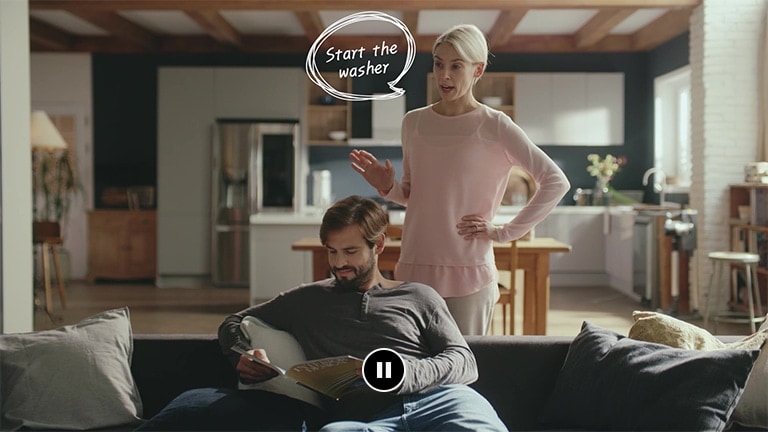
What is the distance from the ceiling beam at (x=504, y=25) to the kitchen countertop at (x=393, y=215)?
1.53 meters

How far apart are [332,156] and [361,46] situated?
22.1 ft

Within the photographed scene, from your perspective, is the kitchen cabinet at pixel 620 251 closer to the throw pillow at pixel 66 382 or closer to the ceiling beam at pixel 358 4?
the ceiling beam at pixel 358 4

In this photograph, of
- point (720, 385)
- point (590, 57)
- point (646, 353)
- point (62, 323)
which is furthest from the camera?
point (590, 57)

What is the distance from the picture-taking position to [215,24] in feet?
23.6

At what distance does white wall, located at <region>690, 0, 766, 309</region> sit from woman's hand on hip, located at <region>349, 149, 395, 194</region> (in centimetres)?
443

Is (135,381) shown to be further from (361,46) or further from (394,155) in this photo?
(394,155)

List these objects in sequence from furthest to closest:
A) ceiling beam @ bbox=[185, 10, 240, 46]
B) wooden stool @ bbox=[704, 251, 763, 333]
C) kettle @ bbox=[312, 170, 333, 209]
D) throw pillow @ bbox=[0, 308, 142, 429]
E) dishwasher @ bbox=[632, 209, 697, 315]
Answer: kettle @ bbox=[312, 170, 333, 209] → ceiling beam @ bbox=[185, 10, 240, 46] → dishwasher @ bbox=[632, 209, 697, 315] → wooden stool @ bbox=[704, 251, 763, 333] → throw pillow @ bbox=[0, 308, 142, 429]

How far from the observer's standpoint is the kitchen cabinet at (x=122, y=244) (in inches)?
346

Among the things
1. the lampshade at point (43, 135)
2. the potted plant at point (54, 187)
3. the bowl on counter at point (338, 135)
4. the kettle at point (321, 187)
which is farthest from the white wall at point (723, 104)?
the potted plant at point (54, 187)

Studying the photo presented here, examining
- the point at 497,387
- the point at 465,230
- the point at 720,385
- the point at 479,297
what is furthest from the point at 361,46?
the point at 720,385

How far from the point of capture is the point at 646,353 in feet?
7.09

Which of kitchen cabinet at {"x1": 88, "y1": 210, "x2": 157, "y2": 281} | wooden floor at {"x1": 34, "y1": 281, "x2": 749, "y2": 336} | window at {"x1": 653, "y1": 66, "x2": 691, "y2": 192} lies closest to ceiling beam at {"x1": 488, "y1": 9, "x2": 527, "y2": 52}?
window at {"x1": 653, "y1": 66, "x2": 691, "y2": 192}

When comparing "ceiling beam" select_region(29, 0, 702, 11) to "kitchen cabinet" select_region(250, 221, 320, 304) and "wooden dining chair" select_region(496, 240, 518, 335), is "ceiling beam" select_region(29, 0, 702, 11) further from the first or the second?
"wooden dining chair" select_region(496, 240, 518, 335)

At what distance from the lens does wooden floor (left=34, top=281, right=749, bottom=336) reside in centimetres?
592
